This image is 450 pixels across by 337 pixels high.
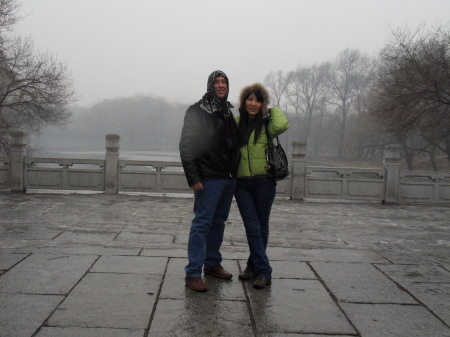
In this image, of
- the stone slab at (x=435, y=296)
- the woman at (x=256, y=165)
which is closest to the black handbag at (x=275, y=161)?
the woman at (x=256, y=165)

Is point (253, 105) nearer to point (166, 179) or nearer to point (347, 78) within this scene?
point (166, 179)

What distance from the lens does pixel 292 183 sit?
1122cm

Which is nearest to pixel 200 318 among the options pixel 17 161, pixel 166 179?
pixel 166 179

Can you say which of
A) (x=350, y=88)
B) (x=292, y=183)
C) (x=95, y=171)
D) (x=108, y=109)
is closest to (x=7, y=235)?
(x=95, y=171)

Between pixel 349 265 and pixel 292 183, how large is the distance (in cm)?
696

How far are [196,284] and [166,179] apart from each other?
26.3 feet

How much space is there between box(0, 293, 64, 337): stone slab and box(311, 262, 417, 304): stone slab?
7.13 ft

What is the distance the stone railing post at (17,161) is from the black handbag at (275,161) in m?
9.30

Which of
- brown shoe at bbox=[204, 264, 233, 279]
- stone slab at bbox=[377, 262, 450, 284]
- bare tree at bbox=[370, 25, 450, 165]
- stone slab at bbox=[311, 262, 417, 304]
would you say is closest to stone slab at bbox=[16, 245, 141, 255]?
brown shoe at bbox=[204, 264, 233, 279]

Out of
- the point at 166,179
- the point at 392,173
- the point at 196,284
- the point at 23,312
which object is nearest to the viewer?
the point at 23,312

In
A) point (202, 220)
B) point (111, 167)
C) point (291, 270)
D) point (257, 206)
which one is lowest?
point (291, 270)

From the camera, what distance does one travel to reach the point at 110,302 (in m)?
3.02

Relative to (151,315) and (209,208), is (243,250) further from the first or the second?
(151,315)

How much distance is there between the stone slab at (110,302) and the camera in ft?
8.82
